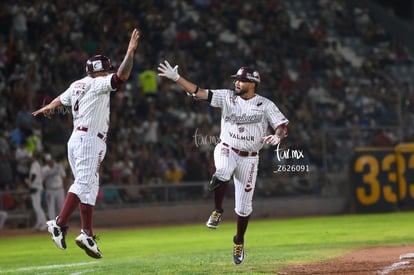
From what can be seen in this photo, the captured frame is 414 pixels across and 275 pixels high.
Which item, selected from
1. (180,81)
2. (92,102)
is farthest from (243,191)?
(92,102)

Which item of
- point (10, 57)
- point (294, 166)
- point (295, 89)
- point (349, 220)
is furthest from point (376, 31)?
point (10, 57)

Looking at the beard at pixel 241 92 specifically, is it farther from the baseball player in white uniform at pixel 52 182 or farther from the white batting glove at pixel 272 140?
the baseball player in white uniform at pixel 52 182

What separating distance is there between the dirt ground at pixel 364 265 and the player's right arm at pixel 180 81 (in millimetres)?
2463

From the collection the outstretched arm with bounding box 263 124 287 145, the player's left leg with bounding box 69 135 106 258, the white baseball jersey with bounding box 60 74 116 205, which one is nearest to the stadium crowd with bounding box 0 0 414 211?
the white baseball jersey with bounding box 60 74 116 205

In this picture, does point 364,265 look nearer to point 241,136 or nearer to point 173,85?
point 241,136

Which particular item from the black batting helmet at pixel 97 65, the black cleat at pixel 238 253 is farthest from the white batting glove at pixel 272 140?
the black batting helmet at pixel 97 65

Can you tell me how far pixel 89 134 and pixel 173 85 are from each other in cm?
1502

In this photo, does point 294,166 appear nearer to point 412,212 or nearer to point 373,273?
point 412,212

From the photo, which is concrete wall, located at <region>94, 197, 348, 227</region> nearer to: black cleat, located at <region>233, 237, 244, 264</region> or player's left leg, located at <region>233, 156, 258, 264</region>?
player's left leg, located at <region>233, 156, 258, 264</region>

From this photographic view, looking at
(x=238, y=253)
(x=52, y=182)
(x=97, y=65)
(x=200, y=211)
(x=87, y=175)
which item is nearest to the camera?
(x=87, y=175)

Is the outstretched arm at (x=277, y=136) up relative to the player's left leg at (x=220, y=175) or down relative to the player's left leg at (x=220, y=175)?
up

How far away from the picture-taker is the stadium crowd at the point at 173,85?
22953 mm

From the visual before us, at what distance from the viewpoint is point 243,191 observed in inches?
472

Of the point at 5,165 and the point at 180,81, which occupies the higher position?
the point at 180,81
